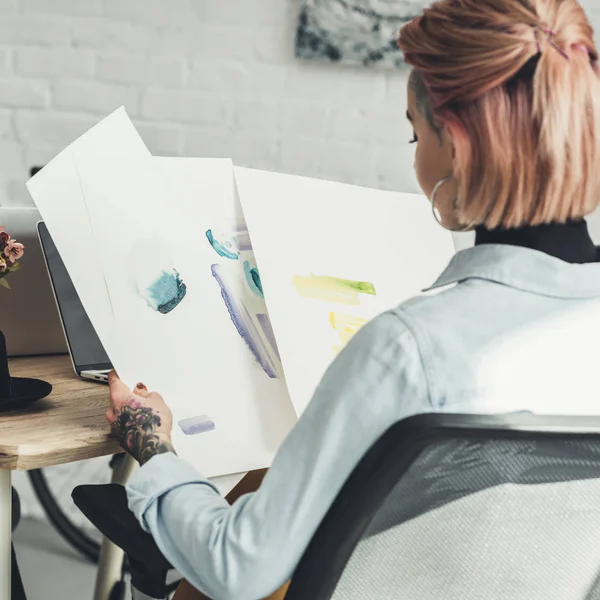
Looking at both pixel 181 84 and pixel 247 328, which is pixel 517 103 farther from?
pixel 181 84

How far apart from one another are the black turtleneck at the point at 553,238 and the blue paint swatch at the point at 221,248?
0.49 metres

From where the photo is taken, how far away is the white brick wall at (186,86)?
2.10 m

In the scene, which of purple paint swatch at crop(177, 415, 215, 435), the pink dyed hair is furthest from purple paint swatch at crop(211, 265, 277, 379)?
the pink dyed hair

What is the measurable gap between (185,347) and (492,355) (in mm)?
522

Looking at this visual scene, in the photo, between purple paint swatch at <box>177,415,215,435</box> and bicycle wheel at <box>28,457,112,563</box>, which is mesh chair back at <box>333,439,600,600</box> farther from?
bicycle wheel at <box>28,457,112,563</box>

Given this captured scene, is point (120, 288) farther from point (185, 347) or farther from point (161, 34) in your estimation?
point (161, 34)

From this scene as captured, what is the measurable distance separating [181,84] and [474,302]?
5.35 feet

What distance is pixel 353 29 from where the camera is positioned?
2.13 m

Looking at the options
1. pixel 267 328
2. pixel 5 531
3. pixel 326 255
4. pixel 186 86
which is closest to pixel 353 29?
pixel 186 86

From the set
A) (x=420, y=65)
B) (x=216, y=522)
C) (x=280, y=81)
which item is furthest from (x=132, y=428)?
(x=280, y=81)

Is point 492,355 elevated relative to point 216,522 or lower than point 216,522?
elevated

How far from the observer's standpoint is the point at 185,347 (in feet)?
3.48

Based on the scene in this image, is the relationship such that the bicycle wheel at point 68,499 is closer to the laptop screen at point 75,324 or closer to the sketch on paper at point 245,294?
the laptop screen at point 75,324

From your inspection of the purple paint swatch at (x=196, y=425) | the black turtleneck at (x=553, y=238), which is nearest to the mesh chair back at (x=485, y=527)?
the black turtleneck at (x=553, y=238)
